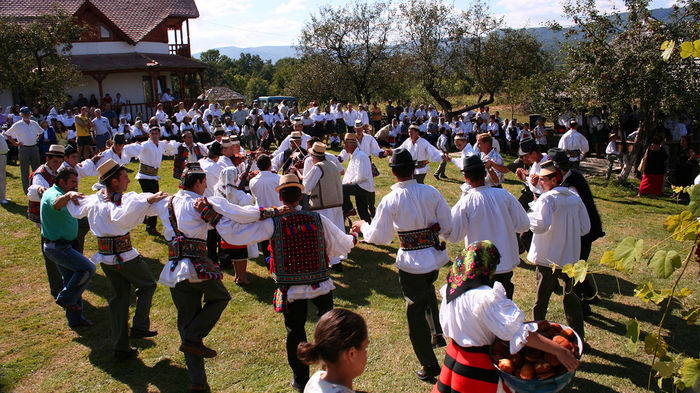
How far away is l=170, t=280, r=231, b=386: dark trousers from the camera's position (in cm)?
446

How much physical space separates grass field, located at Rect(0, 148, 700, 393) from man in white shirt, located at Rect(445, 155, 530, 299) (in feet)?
3.29

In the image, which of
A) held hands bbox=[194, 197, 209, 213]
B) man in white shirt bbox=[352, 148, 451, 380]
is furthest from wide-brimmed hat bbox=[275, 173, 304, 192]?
man in white shirt bbox=[352, 148, 451, 380]

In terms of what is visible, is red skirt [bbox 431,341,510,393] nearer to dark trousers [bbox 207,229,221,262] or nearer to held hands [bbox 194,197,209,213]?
held hands [bbox 194,197,209,213]

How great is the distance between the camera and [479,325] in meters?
3.19

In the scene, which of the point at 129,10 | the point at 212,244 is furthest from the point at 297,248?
the point at 129,10

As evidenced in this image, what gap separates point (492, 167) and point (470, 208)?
2.66m

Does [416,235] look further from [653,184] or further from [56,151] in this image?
[653,184]

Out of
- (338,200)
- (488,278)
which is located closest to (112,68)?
(338,200)

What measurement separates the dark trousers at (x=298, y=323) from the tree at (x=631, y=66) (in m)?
10.8

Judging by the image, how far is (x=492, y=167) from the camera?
707cm

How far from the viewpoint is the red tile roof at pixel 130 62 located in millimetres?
25344

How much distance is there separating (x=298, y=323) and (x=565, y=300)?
2506 mm

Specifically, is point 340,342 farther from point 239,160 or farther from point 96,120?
point 96,120

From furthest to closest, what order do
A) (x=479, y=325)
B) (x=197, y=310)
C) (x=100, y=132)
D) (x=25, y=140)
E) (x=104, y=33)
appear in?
(x=104, y=33) → (x=100, y=132) → (x=25, y=140) → (x=197, y=310) → (x=479, y=325)
